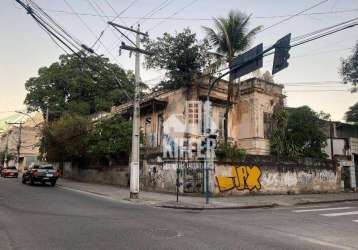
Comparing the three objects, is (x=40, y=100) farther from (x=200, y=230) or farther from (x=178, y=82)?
(x=200, y=230)

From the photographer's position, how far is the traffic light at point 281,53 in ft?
39.5

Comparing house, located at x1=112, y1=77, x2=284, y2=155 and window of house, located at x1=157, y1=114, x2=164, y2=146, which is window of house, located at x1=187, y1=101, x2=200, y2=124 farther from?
window of house, located at x1=157, y1=114, x2=164, y2=146

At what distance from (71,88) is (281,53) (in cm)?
3644

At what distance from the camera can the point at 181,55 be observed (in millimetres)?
27141

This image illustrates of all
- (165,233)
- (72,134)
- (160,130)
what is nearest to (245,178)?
(160,130)

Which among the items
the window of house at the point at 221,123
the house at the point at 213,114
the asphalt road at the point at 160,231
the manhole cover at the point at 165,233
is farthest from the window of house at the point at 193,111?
the manhole cover at the point at 165,233

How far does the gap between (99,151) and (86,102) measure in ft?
63.3

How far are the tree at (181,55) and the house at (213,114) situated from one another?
156 cm

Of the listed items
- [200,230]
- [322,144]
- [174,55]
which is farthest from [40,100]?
[200,230]

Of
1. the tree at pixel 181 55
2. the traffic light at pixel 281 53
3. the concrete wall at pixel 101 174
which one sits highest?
the tree at pixel 181 55

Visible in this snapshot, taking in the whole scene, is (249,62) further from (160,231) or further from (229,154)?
(160,231)

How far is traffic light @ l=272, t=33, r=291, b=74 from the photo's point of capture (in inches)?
474

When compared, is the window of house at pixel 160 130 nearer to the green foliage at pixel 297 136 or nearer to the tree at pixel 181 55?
the tree at pixel 181 55

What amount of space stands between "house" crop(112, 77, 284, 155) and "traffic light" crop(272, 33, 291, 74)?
1249cm
